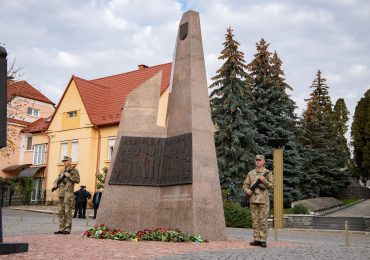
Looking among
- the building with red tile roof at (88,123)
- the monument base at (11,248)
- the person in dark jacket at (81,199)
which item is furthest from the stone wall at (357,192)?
the monument base at (11,248)

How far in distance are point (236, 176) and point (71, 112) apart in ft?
49.9

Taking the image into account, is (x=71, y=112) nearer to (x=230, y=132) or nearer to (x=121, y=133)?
(x=230, y=132)

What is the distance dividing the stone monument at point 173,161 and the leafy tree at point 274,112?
70.2 feet

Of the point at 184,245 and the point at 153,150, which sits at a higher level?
the point at 153,150

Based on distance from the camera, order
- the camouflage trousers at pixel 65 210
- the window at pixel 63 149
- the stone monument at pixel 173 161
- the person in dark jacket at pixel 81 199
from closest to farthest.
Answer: the stone monument at pixel 173 161
the camouflage trousers at pixel 65 210
the person in dark jacket at pixel 81 199
the window at pixel 63 149

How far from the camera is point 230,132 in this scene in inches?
1189

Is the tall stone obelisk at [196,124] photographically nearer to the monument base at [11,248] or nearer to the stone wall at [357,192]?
the monument base at [11,248]

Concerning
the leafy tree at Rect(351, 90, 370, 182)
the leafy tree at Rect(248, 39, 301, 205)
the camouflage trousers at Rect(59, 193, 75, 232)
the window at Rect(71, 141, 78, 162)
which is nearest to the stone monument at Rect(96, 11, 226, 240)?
the camouflage trousers at Rect(59, 193, 75, 232)

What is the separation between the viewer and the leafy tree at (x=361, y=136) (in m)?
43.6

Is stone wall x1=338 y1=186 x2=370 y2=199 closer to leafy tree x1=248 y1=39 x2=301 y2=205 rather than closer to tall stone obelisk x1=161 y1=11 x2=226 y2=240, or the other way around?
leafy tree x1=248 y1=39 x2=301 y2=205

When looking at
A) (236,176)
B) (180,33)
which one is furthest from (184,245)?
(236,176)

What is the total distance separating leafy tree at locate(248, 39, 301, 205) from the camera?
110 ft

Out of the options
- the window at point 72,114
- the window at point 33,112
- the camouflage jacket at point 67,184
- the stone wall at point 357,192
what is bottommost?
the camouflage jacket at point 67,184

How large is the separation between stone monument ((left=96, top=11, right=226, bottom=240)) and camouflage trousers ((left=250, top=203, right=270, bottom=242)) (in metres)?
1.29
